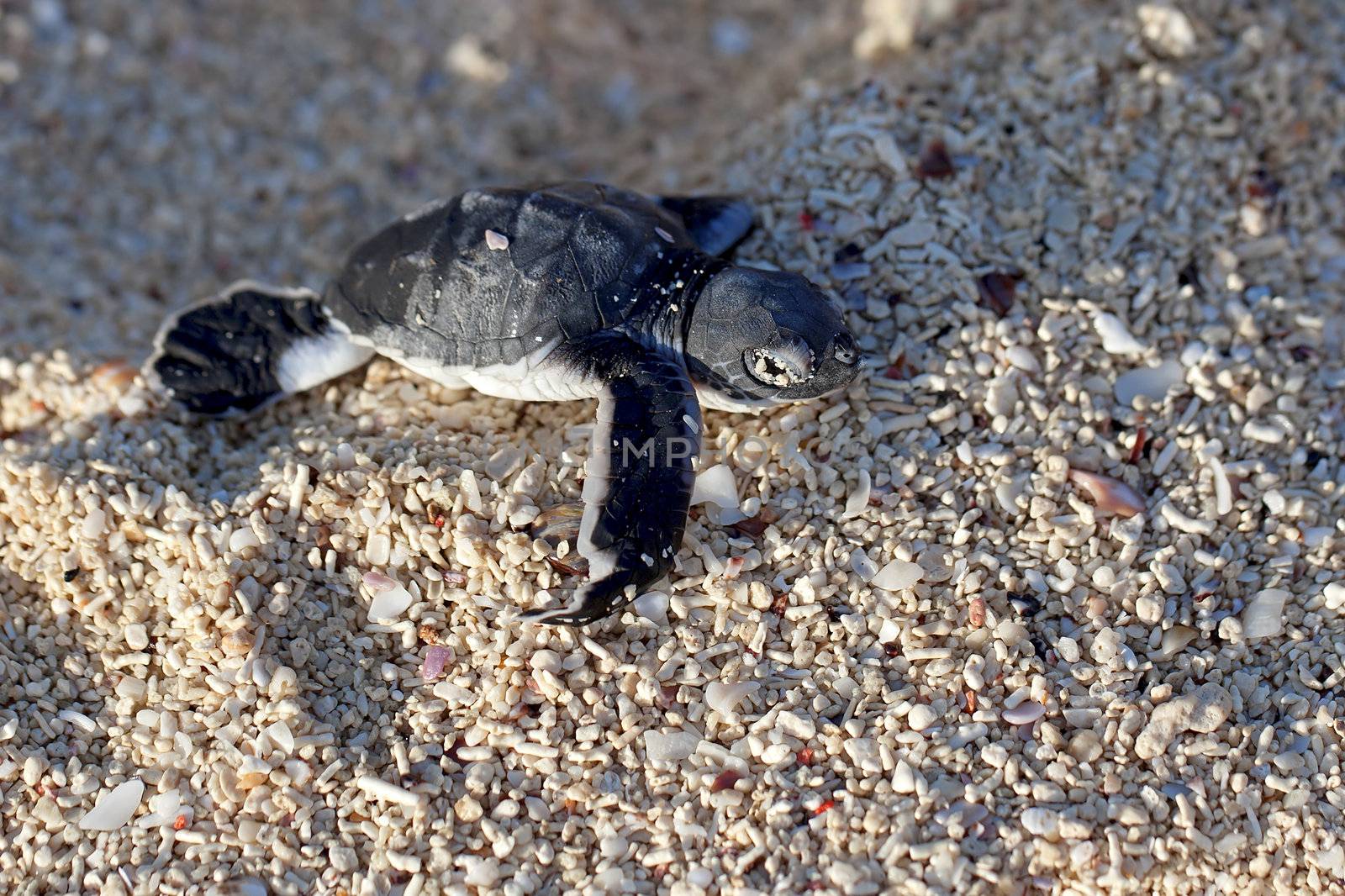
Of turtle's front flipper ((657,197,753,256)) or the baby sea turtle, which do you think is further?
turtle's front flipper ((657,197,753,256))

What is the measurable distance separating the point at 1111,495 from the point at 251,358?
164cm

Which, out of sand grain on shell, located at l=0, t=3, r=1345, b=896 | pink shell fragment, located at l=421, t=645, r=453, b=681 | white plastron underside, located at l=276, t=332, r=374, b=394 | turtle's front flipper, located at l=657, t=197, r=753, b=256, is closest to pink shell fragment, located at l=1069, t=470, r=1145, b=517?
sand grain on shell, located at l=0, t=3, r=1345, b=896

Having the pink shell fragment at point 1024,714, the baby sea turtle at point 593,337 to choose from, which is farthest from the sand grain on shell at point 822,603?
the baby sea turtle at point 593,337

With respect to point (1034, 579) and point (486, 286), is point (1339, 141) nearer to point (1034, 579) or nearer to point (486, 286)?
point (1034, 579)

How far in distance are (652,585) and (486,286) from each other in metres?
0.61

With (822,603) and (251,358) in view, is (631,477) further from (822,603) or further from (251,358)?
(251,358)

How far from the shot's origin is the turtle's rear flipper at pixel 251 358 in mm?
2072

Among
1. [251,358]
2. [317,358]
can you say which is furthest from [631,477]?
[251,358]

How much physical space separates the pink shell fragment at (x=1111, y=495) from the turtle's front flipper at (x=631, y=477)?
69 centimetres

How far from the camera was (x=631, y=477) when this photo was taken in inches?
66.9

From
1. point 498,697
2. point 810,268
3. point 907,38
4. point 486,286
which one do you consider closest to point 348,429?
point 486,286

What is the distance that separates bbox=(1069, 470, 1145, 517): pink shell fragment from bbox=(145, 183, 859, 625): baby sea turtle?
0.46 m

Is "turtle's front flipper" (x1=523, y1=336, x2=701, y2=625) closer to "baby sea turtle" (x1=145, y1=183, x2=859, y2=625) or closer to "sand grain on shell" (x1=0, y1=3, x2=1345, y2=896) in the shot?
"baby sea turtle" (x1=145, y1=183, x2=859, y2=625)

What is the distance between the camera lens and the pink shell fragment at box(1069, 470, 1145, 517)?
182 cm
